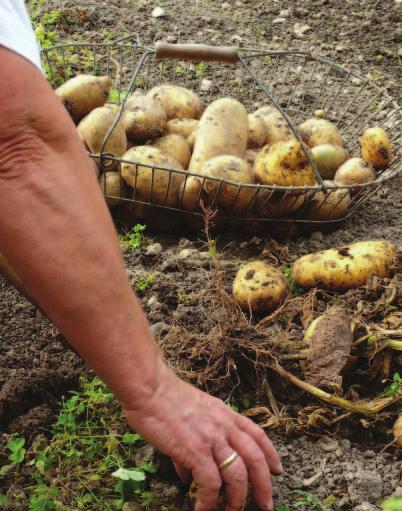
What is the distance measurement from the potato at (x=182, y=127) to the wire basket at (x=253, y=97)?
311mm

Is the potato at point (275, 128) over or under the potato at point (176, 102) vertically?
under

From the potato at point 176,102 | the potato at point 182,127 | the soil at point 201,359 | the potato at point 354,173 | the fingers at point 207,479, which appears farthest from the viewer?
the potato at point 176,102

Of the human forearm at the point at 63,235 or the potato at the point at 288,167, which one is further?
the potato at the point at 288,167

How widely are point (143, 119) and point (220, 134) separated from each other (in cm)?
36

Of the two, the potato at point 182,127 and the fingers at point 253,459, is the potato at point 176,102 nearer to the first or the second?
the potato at point 182,127

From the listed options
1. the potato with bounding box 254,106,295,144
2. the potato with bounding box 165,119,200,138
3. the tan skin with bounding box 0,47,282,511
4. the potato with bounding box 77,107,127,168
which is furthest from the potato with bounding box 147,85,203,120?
the tan skin with bounding box 0,47,282,511

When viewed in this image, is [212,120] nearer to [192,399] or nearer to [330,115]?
[330,115]

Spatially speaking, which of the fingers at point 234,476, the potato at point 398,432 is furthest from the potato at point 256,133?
the fingers at point 234,476

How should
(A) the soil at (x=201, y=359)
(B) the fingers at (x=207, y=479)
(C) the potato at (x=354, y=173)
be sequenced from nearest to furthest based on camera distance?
(B) the fingers at (x=207, y=479)
(A) the soil at (x=201, y=359)
(C) the potato at (x=354, y=173)

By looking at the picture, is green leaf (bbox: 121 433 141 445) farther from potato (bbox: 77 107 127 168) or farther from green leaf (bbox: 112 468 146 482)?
potato (bbox: 77 107 127 168)

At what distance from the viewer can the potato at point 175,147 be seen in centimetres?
283

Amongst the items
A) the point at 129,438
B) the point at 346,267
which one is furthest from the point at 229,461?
the point at 346,267

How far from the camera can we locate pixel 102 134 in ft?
8.91

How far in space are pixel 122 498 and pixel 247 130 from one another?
179 centimetres
